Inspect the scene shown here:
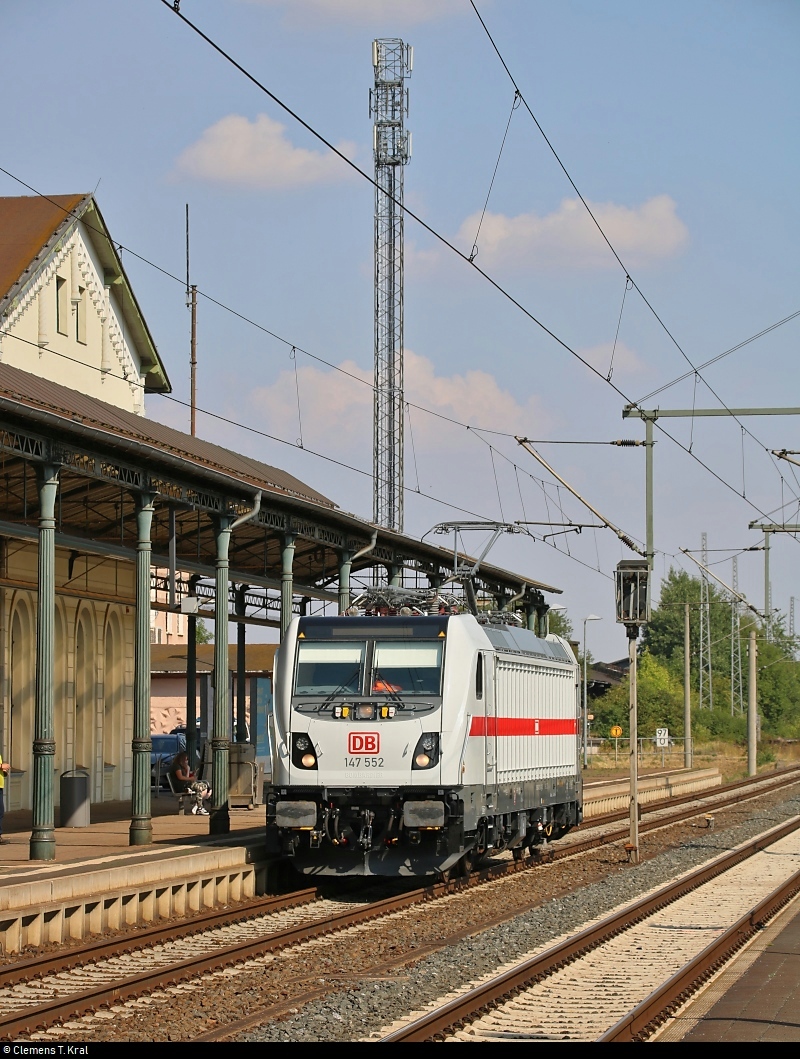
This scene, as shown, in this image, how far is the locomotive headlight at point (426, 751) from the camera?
1748 cm

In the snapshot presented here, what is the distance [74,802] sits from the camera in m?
23.5

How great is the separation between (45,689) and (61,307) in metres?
14.1

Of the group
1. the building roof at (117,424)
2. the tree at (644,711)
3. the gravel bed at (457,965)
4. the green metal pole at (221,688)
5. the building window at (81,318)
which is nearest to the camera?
the gravel bed at (457,965)

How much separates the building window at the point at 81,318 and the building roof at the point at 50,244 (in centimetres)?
108

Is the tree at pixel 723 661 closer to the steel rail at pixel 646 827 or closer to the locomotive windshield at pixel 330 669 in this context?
the steel rail at pixel 646 827

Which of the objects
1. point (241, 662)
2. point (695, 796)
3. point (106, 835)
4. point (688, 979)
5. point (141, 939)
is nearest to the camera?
point (688, 979)

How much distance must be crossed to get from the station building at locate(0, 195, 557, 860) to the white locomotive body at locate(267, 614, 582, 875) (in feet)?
9.19

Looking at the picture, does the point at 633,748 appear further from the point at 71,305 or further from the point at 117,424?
the point at 71,305

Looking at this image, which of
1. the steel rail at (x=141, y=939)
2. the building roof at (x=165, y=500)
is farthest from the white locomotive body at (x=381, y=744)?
the building roof at (x=165, y=500)

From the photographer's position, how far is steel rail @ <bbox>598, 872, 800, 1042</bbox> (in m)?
9.85

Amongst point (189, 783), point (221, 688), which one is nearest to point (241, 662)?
point (189, 783)

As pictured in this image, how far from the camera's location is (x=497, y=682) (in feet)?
64.3

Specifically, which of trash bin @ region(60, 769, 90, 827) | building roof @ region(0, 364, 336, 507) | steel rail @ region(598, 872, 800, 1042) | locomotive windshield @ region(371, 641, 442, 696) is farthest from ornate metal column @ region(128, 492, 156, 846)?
steel rail @ region(598, 872, 800, 1042)

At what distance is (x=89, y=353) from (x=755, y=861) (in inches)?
664
